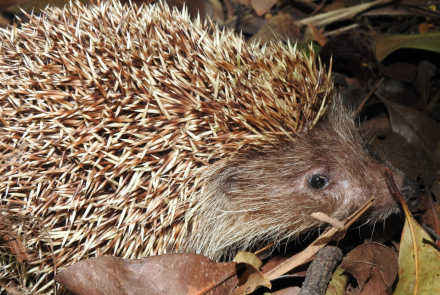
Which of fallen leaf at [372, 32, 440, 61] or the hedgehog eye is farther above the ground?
fallen leaf at [372, 32, 440, 61]

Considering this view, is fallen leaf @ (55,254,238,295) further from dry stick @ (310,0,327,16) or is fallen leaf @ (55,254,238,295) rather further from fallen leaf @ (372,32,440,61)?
dry stick @ (310,0,327,16)

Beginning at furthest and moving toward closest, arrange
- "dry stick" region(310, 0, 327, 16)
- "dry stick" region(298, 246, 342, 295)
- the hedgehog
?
"dry stick" region(310, 0, 327, 16), "dry stick" region(298, 246, 342, 295), the hedgehog

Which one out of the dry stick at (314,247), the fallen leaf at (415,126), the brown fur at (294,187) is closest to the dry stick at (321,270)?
the dry stick at (314,247)

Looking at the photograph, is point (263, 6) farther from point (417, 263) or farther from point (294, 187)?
point (417, 263)

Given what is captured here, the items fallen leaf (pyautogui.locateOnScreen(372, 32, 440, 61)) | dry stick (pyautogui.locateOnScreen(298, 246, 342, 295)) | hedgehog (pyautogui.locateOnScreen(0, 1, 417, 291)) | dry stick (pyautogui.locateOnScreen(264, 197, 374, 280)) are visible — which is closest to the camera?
hedgehog (pyautogui.locateOnScreen(0, 1, 417, 291))

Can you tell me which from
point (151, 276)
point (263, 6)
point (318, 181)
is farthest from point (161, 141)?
point (263, 6)

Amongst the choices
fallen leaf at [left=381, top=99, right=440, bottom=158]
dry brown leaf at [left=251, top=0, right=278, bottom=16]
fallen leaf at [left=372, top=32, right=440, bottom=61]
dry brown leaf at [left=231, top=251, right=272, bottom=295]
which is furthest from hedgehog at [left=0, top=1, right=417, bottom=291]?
dry brown leaf at [left=251, top=0, right=278, bottom=16]

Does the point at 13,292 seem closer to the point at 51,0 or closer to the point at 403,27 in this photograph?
the point at 51,0

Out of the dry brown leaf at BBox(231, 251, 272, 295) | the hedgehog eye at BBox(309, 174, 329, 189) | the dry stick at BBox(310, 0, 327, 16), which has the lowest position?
the dry brown leaf at BBox(231, 251, 272, 295)
